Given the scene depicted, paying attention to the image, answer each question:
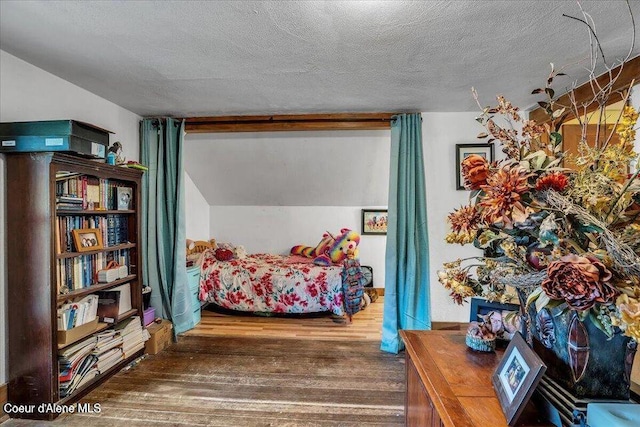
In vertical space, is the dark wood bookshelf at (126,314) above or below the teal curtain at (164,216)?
below

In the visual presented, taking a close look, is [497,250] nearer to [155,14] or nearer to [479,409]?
[479,409]

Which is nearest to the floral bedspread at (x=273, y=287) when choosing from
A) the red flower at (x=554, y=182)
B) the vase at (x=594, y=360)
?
the vase at (x=594, y=360)

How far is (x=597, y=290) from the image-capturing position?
0.61 m

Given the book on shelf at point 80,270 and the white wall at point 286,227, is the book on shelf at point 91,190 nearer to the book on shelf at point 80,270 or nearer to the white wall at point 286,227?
the book on shelf at point 80,270

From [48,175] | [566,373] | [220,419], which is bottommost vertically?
[220,419]

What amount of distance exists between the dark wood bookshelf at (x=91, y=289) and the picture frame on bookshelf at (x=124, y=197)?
1.91 ft

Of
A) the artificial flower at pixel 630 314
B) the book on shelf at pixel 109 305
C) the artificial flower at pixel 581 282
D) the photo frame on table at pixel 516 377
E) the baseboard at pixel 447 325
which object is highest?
the artificial flower at pixel 581 282

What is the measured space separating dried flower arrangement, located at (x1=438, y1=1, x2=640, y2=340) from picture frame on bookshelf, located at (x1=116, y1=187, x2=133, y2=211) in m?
2.65

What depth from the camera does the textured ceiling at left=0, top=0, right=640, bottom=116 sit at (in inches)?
59.0

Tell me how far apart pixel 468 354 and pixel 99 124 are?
10.3 ft

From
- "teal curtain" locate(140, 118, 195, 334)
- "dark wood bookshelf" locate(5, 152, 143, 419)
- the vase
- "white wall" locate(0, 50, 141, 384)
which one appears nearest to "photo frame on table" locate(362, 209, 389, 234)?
"teal curtain" locate(140, 118, 195, 334)

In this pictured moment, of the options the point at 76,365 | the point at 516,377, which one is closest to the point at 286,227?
the point at 76,365

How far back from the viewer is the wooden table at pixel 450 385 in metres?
0.81

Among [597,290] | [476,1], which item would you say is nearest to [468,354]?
[597,290]
